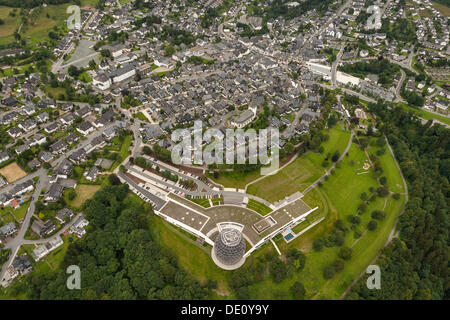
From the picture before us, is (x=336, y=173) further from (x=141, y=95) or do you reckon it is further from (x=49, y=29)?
(x=49, y=29)

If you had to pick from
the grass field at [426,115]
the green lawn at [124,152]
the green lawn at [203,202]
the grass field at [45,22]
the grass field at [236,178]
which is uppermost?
the grass field at [45,22]

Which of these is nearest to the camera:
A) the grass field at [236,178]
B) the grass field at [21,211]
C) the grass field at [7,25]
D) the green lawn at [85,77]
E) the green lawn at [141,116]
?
the grass field at [21,211]

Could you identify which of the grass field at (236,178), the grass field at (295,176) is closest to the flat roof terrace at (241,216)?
the grass field at (295,176)

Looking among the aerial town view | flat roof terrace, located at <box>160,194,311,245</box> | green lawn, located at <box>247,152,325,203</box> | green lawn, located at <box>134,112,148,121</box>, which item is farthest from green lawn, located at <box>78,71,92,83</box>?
green lawn, located at <box>247,152,325,203</box>

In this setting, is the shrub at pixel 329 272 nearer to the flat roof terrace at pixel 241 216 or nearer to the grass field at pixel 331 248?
the grass field at pixel 331 248

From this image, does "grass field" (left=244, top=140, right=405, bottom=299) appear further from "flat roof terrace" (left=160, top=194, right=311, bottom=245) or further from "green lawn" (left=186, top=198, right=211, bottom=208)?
"green lawn" (left=186, top=198, right=211, bottom=208)

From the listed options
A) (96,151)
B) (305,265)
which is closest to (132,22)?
(96,151)
